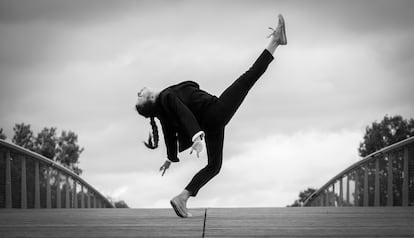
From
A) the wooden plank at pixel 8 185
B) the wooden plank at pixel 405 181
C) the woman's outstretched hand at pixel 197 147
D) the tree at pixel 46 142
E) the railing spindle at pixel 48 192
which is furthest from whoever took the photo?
the tree at pixel 46 142

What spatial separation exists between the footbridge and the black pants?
1.14 ft

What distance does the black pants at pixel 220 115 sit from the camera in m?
6.27

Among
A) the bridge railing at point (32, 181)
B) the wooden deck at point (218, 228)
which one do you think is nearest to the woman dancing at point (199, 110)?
the wooden deck at point (218, 228)

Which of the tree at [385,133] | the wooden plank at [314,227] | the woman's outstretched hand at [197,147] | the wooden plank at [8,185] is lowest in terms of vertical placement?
the wooden plank at [314,227]

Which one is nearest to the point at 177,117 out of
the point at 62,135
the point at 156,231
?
the point at 156,231

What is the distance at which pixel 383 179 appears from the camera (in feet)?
44.0

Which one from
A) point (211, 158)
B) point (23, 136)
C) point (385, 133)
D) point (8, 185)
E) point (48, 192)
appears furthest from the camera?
point (23, 136)

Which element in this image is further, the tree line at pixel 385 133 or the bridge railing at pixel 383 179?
the tree line at pixel 385 133

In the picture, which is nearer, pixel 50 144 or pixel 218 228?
pixel 218 228

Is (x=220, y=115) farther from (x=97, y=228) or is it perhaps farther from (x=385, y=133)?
(x=385, y=133)

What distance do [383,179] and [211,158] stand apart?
7.64 meters

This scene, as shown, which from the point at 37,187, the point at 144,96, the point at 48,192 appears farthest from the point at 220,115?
the point at 48,192

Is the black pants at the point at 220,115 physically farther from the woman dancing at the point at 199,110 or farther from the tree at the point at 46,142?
the tree at the point at 46,142

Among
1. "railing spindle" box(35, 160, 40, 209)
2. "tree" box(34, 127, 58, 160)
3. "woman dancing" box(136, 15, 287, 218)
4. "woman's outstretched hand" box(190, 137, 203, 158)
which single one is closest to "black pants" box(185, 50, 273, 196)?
"woman dancing" box(136, 15, 287, 218)
